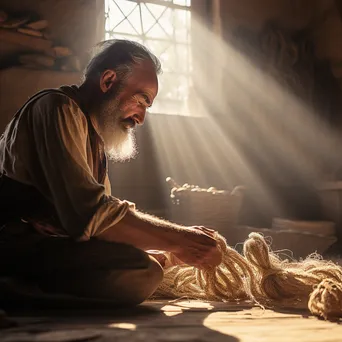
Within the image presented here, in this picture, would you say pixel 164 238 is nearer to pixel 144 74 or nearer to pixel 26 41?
pixel 144 74

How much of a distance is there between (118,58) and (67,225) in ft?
2.73

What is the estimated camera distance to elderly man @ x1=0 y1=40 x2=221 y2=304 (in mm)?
1829

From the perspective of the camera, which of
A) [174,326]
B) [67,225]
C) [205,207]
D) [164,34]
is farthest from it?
[164,34]

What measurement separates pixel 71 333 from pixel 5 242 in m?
0.70

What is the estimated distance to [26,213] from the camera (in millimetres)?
1983

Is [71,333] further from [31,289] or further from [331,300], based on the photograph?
[331,300]

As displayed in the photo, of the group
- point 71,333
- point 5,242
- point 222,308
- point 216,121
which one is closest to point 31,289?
point 5,242

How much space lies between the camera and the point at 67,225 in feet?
5.93

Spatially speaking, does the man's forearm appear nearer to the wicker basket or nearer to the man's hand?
the man's hand

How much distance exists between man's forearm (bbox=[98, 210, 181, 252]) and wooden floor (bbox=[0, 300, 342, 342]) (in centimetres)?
28

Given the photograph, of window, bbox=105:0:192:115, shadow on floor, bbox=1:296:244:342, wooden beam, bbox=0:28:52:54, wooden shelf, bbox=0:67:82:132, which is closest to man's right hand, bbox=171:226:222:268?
shadow on floor, bbox=1:296:244:342

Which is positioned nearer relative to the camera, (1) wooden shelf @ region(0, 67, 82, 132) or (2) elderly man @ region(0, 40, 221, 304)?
(2) elderly man @ region(0, 40, 221, 304)

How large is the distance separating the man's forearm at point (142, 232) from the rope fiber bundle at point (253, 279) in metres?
0.32

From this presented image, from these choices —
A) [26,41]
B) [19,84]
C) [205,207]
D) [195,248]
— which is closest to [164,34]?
[26,41]
